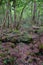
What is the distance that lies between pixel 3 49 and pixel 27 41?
2050 millimetres

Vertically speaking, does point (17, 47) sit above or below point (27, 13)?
above

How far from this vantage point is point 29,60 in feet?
26.1

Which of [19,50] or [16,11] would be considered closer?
[19,50]

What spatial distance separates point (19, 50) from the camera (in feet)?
29.0

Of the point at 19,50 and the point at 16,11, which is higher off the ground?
→ the point at 16,11

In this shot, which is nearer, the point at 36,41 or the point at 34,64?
the point at 34,64

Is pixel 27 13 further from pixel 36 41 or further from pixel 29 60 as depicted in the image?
pixel 29 60

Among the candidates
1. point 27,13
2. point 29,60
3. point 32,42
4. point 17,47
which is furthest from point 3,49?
point 27,13

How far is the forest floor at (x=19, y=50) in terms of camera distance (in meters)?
7.73

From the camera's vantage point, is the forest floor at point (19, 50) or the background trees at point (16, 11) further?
the background trees at point (16, 11)

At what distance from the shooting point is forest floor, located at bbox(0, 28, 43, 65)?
773cm

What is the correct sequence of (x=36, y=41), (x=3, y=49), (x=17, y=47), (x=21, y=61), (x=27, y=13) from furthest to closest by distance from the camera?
(x=27, y=13) → (x=36, y=41) → (x=17, y=47) → (x=3, y=49) → (x=21, y=61)

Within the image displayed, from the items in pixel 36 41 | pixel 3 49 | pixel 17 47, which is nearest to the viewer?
pixel 3 49

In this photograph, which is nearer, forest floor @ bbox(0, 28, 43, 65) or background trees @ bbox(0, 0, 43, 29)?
forest floor @ bbox(0, 28, 43, 65)
